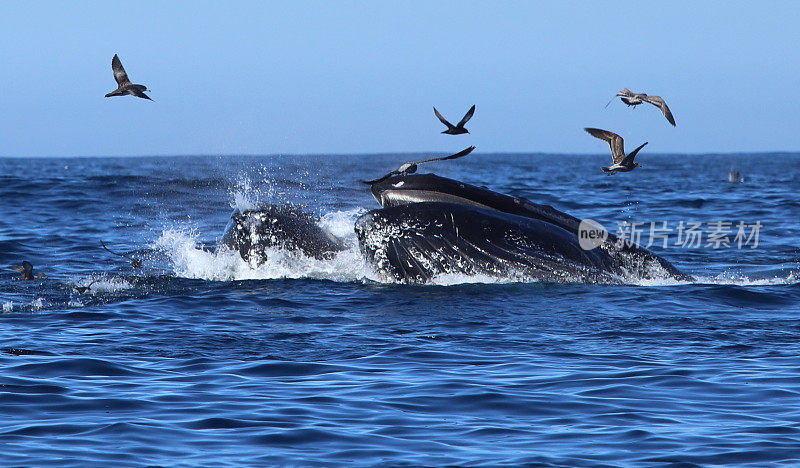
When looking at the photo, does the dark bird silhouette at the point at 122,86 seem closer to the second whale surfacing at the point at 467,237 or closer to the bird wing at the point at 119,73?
the bird wing at the point at 119,73

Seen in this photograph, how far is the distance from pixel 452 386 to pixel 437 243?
3.21 metres

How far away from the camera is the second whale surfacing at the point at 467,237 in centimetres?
1201

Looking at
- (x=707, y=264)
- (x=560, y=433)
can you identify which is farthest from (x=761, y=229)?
(x=560, y=433)

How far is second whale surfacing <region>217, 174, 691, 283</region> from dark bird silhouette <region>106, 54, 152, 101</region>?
3555mm

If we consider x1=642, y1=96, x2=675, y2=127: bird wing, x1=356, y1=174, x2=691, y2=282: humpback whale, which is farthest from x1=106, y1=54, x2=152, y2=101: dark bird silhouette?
x1=642, y1=96, x2=675, y2=127: bird wing

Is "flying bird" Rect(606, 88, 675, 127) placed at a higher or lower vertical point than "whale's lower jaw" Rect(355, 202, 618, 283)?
higher

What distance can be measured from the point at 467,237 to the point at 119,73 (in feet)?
18.7

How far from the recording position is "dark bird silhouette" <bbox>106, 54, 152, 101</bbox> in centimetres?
1398

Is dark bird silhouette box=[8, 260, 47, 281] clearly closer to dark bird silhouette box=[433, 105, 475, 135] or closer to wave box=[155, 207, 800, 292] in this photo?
wave box=[155, 207, 800, 292]

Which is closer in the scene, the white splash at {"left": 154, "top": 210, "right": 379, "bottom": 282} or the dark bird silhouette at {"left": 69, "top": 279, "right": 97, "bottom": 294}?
the dark bird silhouette at {"left": 69, "top": 279, "right": 97, "bottom": 294}

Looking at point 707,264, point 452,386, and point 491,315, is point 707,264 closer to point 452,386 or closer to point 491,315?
point 491,315

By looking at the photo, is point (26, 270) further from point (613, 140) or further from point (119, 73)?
point (613, 140)

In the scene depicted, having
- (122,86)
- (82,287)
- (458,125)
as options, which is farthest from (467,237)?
(122,86)

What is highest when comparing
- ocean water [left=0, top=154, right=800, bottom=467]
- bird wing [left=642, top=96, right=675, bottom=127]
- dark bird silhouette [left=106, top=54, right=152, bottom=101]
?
dark bird silhouette [left=106, top=54, right=152, bottom=101]
